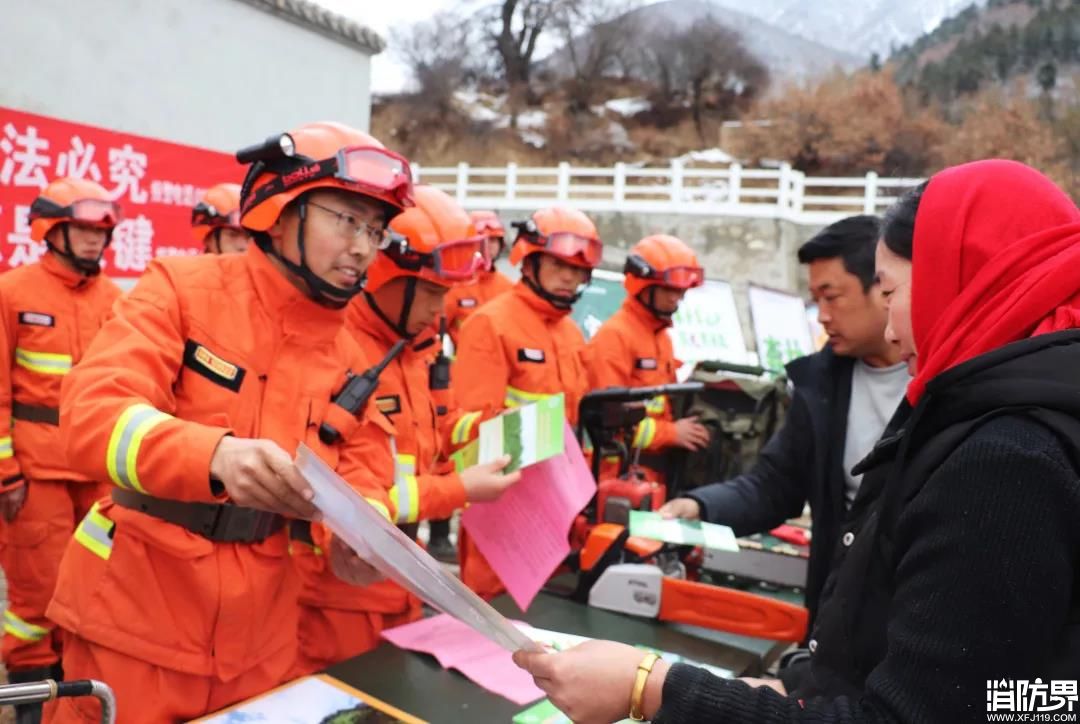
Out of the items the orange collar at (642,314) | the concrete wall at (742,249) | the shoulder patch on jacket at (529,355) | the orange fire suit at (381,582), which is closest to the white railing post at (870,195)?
the concrete wall at (742,249)

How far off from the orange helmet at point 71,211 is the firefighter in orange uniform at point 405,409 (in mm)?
1962

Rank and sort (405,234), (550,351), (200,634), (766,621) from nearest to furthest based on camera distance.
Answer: (200,634) → (766,621) → (405,234) → (550,351)

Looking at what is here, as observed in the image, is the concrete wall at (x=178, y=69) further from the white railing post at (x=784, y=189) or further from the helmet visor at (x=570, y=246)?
the white railing post at (x=784, y=189)

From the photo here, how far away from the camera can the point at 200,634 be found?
1.69 m

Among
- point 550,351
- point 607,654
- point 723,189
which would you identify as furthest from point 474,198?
point 607,654

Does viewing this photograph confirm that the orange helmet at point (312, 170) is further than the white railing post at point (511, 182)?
No

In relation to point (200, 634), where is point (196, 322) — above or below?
Result: above

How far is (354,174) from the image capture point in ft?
5.90

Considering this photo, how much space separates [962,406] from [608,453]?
2120 millimetres

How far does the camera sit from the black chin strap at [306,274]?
5.95 feet

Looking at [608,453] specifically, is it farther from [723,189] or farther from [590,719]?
[723,189]

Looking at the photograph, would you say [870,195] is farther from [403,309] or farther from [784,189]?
[403,309]

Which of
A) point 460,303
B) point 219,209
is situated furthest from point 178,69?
point 460,303

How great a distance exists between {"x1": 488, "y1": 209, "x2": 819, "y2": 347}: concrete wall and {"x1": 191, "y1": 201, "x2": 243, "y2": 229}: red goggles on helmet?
1155 centimetres
